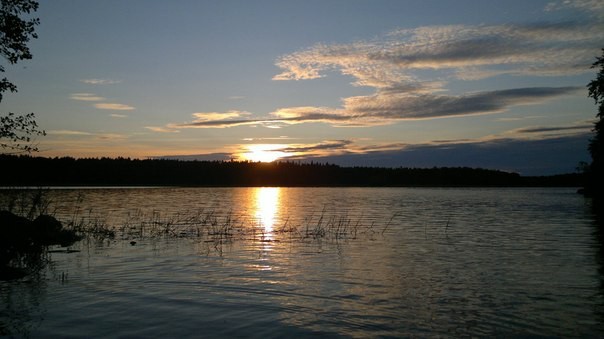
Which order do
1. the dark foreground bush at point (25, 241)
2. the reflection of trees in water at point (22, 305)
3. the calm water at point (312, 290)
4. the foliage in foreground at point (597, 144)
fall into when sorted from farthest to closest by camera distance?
the foliage in foreground at point (597, 144), the dark foreground bush at point (25, 241), the calm water at point (312, 290), the reflection of trees in water at point (22, 305)

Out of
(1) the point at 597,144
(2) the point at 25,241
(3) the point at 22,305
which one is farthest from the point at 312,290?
(1) the point at 597,144

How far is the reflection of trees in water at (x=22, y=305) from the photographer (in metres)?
11.4

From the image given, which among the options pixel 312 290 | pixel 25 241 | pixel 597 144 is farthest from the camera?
pixel 597 144

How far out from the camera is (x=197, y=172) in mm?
195875

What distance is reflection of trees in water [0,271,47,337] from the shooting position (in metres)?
11.4

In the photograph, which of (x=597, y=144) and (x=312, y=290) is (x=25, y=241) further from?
(x=597, y=144)

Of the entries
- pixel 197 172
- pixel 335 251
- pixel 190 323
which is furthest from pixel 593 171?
pixel 197 172

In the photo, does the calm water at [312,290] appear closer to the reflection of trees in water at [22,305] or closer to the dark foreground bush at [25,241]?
the reflection of trees in water at [22,305]

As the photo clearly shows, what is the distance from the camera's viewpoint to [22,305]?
13.4m

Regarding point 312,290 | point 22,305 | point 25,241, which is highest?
point 25,241

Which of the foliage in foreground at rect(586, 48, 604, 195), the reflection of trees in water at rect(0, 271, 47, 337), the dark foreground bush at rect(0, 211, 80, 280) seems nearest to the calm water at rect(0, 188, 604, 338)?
the reflection of trees in water at rect(0, 271, 47, 337)

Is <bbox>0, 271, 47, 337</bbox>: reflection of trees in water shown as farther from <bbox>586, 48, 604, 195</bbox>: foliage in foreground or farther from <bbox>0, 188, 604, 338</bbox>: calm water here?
<bbox>586, 48, 604, 195</bbox>: foliage in foreground

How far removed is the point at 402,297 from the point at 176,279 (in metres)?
8.05

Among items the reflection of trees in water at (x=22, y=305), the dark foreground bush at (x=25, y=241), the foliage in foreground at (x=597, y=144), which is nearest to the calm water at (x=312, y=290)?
the reflection of trees in water at (x=22, y=305)
